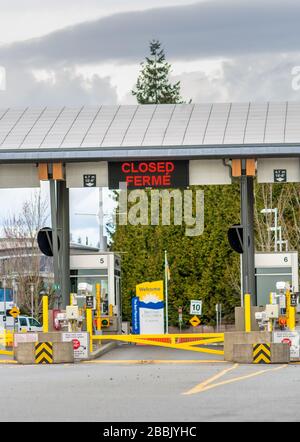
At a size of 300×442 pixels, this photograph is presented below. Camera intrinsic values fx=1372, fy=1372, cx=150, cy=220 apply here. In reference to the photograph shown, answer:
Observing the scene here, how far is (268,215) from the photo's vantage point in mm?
77438

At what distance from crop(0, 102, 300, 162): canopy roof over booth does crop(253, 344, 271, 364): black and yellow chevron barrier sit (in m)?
8.25

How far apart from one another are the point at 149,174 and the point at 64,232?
3.62m

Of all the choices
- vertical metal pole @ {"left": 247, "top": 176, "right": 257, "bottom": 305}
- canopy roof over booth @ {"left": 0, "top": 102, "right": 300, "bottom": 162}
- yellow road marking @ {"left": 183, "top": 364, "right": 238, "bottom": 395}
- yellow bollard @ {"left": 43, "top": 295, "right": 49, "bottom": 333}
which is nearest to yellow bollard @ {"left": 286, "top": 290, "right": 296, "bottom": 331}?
vertical metal pole @ {"left": 247, "top": 176, "right": 257, "bottom": 305}

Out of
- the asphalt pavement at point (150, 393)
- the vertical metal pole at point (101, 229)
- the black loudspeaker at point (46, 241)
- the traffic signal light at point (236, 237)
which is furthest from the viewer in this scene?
the vertical metal pole at point (101, 229)

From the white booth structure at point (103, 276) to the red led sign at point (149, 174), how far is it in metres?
8.54

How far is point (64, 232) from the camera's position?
4119cm

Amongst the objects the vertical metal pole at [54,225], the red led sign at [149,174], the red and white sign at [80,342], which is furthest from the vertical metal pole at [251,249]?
the red and white sign at [80,342]

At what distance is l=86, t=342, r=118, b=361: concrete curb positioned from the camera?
35.2 metres

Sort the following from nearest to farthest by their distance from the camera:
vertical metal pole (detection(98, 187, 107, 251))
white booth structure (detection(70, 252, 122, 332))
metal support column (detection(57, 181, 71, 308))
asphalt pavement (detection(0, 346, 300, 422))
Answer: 1. asphalt pavement (detection(0, 346, 300, 422))
2. metal support column (detection(57, 181, 71, 308))
3. white booth structure (detection(70, 252, 122, 332))
4. vertical metal pole (detection(98, 187, 107, 251))

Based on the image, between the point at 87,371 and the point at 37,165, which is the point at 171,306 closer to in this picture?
the point at 37,165

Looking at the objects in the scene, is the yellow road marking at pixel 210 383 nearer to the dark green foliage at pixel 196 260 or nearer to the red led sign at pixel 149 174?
the red led sign at pixel 149 174

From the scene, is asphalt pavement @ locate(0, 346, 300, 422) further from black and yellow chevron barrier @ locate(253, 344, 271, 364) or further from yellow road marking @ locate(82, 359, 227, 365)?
yellow road marking @ locate(82, 359, 227, 365)

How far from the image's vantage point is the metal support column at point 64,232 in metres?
40.6
